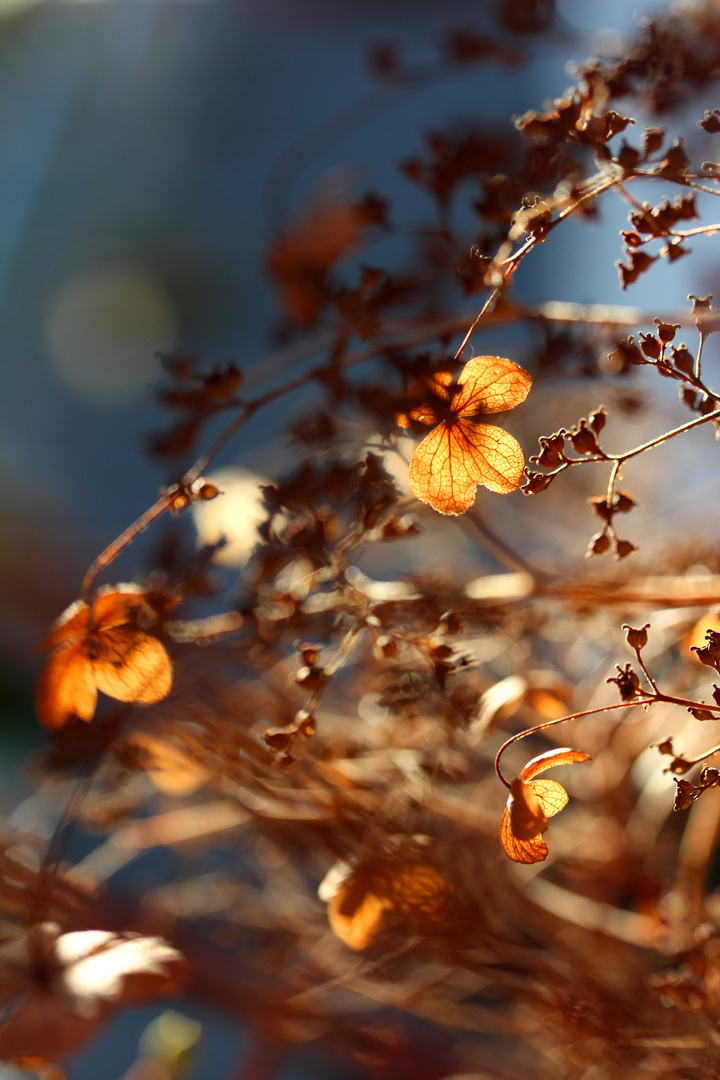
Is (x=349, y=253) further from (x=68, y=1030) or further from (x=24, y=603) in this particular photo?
(x=24, y=603)

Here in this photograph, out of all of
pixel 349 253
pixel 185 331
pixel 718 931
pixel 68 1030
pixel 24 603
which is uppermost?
pixel 185 331

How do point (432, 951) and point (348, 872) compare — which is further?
point (432, 951)

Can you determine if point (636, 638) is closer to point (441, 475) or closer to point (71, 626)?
point (441, 475)

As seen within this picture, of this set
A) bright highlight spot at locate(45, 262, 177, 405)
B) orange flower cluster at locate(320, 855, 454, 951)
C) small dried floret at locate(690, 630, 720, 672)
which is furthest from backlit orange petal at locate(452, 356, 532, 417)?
bright highlight spot at locate(45, 262, 177, 405)

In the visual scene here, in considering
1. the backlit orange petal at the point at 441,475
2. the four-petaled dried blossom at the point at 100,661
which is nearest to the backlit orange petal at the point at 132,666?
the four-petaled dried blossom at the point at 100,661

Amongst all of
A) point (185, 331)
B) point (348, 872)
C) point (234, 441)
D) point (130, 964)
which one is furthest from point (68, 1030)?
point (185, 331)

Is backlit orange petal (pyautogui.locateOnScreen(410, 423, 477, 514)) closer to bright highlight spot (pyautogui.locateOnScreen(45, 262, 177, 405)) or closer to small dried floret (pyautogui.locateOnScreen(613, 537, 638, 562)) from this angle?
small dried floret (pyautogui.locateOnScreen(613, 537, 638, 562))
